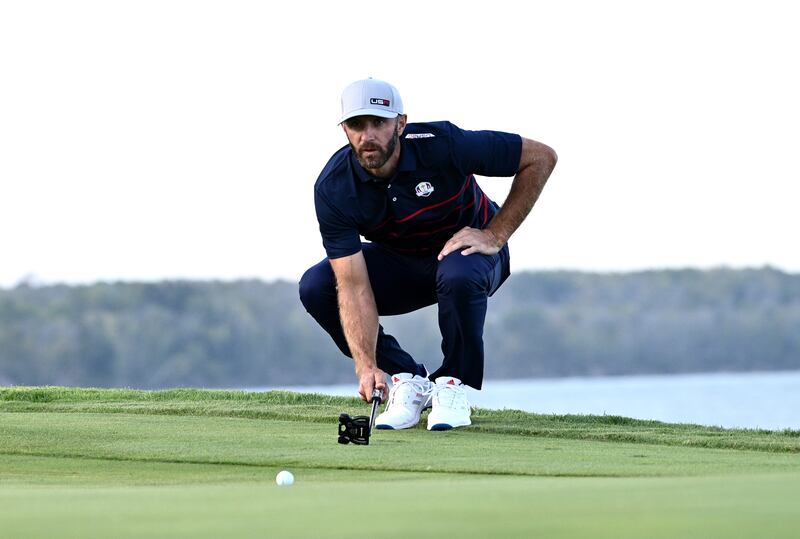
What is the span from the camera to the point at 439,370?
262 inches

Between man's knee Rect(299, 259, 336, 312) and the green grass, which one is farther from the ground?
man's knee Rect(299, 259, 336, 312)

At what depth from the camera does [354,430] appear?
5.42 metres

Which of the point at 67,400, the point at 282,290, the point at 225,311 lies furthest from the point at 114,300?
the point at 67,400

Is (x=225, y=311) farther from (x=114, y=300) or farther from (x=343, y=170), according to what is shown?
(x=343, y=170)

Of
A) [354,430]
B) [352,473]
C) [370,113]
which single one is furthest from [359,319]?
[352,473]

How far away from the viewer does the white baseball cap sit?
6.05 metres

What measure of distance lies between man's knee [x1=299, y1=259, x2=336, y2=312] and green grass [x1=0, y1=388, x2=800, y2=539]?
0.61 m

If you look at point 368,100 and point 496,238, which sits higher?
point 368,100

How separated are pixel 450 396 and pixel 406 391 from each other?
0.80 feet

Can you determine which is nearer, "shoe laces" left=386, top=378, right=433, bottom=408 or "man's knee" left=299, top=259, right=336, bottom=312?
"shoe laces" left=386, top=378, right=433, bottom=408

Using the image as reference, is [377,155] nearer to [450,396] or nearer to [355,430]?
[450,396]

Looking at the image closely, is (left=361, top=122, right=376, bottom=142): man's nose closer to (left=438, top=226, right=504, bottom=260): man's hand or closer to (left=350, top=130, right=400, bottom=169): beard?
(left=350, top=130, right=400, bottom=169): beard

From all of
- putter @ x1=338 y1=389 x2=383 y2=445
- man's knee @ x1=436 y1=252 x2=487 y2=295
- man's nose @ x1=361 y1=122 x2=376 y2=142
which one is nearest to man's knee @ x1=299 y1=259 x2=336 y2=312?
man's knee @ x1=436 y1=252 x2=487 y2=295

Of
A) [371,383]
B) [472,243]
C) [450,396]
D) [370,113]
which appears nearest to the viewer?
[370,113]
